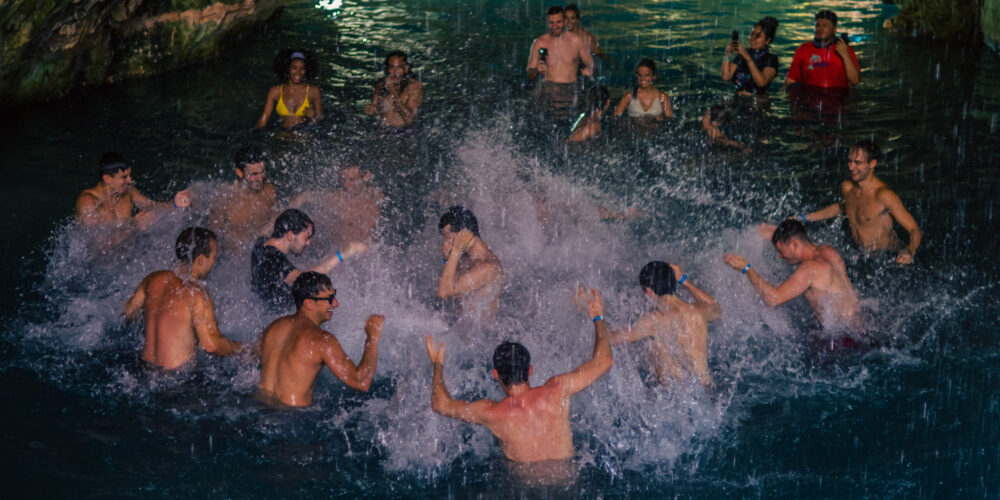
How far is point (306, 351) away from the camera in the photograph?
5.49 metres

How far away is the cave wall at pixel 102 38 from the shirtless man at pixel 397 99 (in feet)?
12.9

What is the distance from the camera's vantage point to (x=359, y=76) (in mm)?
12758

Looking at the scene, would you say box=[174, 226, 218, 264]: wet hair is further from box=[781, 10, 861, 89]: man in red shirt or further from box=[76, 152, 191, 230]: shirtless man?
box=[781, 10, 861, 89]: man in red shirt

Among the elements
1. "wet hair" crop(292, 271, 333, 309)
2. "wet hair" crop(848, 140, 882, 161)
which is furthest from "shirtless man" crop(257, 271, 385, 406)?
"wet hair" crop(848, 140, 882, 161)

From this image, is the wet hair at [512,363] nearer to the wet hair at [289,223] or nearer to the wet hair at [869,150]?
the wet hair at [289,223]

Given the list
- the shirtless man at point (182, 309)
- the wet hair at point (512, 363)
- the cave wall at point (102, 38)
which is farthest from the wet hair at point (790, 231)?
the cave wall at point (102, 38)

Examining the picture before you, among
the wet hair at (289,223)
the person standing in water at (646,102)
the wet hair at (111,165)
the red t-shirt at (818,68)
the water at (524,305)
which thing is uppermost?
the red t-shirt at (818,68)

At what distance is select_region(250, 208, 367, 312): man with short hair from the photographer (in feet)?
21.4

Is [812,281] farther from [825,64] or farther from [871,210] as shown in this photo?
[825,64]

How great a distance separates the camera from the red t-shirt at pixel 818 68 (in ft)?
38.1

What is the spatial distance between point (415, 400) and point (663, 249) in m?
3.21

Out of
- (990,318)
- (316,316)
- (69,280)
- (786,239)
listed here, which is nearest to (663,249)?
(786,239)

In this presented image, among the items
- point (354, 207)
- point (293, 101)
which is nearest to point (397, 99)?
point (293, 101)

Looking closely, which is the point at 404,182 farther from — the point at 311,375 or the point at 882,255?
the point at 882,255
